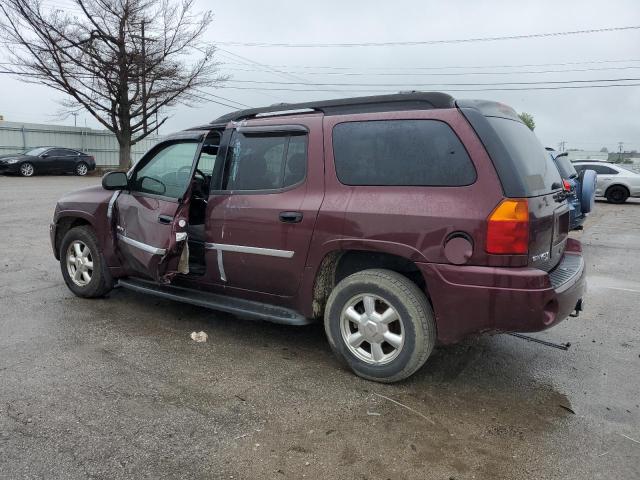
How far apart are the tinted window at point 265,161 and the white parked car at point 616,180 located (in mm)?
17586

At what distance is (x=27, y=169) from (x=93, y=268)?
2143 cm

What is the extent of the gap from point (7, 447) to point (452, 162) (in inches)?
118

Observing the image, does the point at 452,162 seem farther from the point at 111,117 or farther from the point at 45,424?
the point at 111,117

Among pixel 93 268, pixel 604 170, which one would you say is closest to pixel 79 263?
pixel 93 268

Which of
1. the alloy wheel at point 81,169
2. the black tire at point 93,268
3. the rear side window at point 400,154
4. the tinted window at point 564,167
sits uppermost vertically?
the rear side window at point 400,154

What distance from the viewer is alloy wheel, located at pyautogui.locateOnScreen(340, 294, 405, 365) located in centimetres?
352

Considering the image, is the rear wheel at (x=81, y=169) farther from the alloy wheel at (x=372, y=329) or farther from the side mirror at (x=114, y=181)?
the alloy wheel at (x=372, y=329)

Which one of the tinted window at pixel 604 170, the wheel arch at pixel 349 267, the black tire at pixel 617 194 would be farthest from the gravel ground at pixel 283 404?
the black tire at pixel 617 194

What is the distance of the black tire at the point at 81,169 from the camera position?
2608 centimetres

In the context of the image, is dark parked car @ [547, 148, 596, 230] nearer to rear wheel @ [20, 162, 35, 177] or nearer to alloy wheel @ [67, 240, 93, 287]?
alloy wheel @ [67, 240, 93, 287]

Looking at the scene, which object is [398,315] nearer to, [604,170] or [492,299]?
[492,299]

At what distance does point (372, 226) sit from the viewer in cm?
348

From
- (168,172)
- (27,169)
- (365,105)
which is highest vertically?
(365,105)

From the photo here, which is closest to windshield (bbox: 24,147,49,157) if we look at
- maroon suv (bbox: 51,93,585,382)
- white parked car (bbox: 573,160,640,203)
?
maroon suv (bbox: 51,93,585,382)
